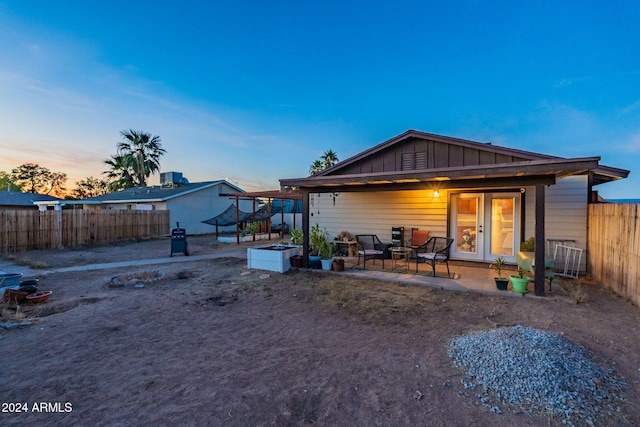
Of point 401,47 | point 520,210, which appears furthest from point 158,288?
point 401,47

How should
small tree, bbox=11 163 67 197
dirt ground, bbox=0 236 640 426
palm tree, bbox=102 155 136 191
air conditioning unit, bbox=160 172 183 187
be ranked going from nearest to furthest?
dirt ground, bbox=0 236 640 426
air conditioning unit, bbox=160 172 183 187
palm tree, bbox=102 155 136 191
small tree, bbox=11 163 67 197

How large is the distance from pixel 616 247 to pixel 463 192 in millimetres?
3350

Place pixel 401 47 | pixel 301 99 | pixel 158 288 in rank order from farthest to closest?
pixel 301 99, pixel 401 47, pixel 158 288

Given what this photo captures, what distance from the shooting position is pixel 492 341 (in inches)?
117

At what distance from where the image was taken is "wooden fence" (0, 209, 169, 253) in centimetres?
1079

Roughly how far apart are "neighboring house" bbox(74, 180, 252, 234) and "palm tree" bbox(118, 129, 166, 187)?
4.41 meters

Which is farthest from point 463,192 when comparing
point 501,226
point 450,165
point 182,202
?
point 182,202

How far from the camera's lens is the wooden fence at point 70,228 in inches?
425

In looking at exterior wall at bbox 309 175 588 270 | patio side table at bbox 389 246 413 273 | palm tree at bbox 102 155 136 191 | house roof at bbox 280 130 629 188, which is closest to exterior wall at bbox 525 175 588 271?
exterior wall at bbox 309 175 588 270

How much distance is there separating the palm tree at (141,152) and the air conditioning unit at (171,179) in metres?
4.83

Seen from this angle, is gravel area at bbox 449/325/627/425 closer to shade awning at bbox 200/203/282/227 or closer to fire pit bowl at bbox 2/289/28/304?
fire pit bowl at bbox 2/289/28/304

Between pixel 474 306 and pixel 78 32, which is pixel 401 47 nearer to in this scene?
pixel 474 306

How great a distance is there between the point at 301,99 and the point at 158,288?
916 cm

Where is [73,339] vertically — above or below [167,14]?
below
